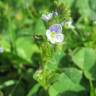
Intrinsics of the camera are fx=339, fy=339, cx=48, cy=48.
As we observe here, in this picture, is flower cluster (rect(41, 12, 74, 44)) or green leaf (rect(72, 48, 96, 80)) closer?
flower cluster (rect(41, 12, 74, 44))

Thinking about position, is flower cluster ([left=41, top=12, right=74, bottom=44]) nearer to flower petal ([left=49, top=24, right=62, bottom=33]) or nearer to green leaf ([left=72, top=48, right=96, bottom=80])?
flower petal ([left=49, top=24, right=62, bottom=33])

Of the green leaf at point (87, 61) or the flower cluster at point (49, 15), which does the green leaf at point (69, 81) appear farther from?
the flower cluster at point (49, 15)

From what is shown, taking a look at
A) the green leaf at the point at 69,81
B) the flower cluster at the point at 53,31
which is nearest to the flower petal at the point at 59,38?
the flower cluster at the point at 53,31

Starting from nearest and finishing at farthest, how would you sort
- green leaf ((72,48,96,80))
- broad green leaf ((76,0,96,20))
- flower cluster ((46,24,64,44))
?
flower cluster ((46,24,64,44)), green leaf ((72,48,96,80)), broad green leaf ((76,0,96,20))

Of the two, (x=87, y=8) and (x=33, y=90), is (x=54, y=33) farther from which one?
(x=87, y=8)

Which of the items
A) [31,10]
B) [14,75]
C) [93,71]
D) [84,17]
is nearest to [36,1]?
[31,10]

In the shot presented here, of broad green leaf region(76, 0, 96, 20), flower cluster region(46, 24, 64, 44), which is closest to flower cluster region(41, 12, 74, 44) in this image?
flower cluster region(46, 24, 64, 44)

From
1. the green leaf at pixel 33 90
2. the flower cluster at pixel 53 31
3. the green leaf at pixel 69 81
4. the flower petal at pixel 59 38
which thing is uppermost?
the flower cluster at pixel 53 31
